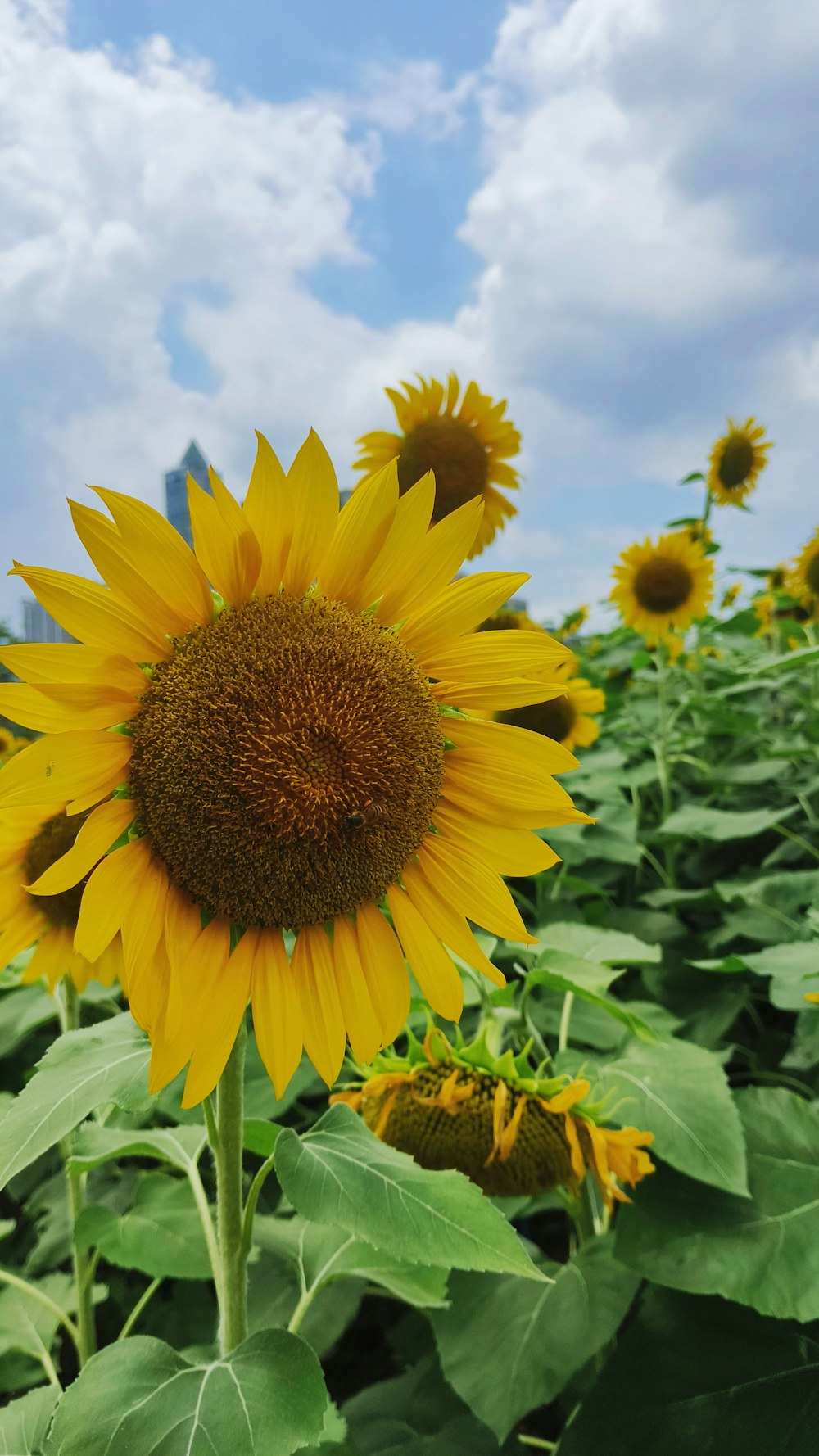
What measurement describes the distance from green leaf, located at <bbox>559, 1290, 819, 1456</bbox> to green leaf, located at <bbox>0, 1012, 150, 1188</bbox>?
89cm

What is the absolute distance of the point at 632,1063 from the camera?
5.03ft

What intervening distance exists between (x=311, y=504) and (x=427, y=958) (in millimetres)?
534

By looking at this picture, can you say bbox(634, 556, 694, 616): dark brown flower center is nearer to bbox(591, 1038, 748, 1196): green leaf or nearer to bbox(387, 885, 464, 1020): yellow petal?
bbox(591, 1038, 748, 1196): green leaf

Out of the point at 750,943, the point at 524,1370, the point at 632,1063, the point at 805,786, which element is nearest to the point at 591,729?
the point at 805,786

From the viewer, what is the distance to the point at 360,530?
39.7 inches

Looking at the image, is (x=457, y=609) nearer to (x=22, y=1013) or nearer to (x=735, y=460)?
(x=22, y=1013)

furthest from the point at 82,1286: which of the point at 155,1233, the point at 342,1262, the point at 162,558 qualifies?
the point at 162,558

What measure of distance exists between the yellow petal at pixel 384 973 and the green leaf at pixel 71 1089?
27cm

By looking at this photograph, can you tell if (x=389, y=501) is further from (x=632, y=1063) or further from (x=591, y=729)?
(x=591, y=729)

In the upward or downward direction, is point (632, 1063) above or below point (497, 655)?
below

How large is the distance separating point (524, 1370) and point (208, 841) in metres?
0.98

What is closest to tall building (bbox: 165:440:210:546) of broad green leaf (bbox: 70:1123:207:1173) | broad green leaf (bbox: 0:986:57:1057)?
broad green leaf (bbox: 70:1123:207:1173)

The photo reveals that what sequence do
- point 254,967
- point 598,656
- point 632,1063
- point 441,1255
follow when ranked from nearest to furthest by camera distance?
point 441,1255, point 254,967, point 632,1063, point 598,656

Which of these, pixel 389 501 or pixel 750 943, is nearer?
pixel 389 501
